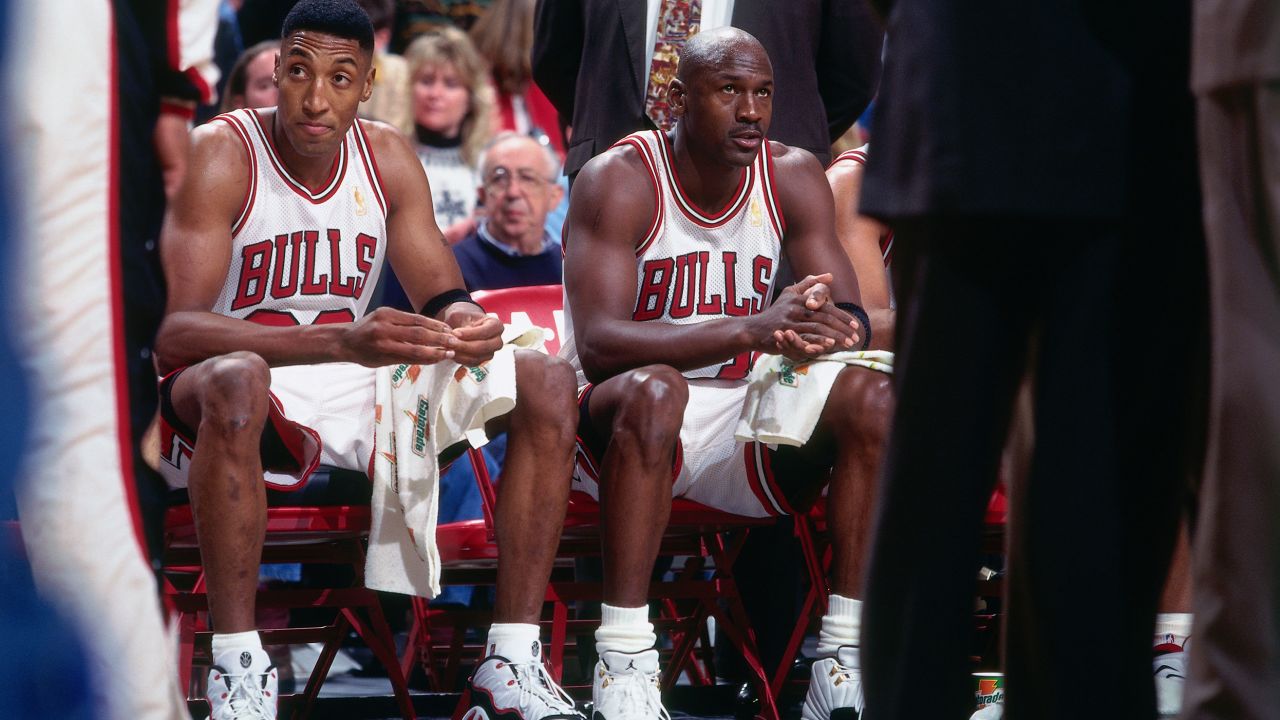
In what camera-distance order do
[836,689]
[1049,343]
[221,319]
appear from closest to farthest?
[1049,343] < [836,689] < [221,319]

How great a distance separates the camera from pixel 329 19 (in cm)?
405

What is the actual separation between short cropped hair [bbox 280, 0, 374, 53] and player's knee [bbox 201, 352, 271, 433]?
1.09m

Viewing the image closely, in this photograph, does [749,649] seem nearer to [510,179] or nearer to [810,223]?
[810,223]

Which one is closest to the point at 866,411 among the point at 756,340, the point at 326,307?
the point at 756,340

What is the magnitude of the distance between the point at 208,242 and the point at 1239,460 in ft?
9.63

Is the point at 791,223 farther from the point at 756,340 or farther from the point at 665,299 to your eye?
the point at 756,340

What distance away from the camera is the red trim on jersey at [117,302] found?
1.50 meters

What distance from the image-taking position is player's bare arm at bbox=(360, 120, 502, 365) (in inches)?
166

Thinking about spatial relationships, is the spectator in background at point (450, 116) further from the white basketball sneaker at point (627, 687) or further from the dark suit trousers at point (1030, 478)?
the dark suit trousers at point (1030, 478)

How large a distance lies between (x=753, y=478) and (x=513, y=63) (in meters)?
3.79

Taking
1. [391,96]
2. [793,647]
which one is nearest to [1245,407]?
[793,647]

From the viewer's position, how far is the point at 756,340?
150 inches

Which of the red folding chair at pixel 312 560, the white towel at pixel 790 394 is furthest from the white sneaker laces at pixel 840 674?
Answer: the red folding chair at pixel 312 560

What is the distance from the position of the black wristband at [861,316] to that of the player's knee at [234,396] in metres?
1.66
